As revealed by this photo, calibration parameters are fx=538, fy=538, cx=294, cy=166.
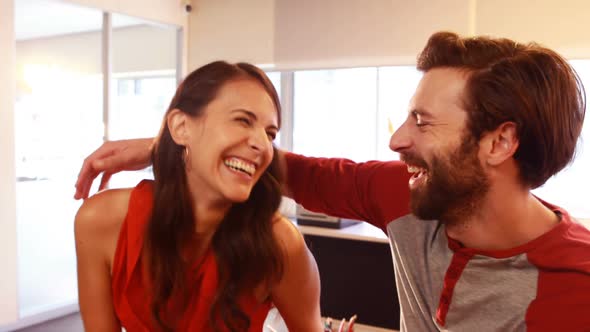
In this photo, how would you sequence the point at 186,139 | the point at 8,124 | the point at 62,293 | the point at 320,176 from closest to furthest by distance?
the point at 186,139 → the point at 320,176 → the point at 8,124 → the point at 62,293

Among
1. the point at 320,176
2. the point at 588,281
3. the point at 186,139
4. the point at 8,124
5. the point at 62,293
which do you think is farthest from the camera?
the point at 62,293

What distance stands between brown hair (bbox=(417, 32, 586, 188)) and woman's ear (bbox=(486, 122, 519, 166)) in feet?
0.04

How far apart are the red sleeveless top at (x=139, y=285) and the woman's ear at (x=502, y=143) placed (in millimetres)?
751

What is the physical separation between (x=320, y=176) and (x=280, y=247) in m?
0.26

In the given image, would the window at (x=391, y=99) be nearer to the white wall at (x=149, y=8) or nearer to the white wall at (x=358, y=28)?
the white wall at (x=358, y=28)

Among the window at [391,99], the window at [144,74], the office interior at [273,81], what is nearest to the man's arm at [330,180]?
the office interior at [273,81]

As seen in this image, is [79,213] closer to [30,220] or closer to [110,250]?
[110,250]

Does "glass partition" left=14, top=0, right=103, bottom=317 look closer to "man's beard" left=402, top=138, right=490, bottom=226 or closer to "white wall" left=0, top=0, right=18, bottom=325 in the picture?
"white wall" left=0, top=0, right=18, bottom=325

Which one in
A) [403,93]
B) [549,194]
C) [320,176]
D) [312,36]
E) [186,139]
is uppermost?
[312,36]

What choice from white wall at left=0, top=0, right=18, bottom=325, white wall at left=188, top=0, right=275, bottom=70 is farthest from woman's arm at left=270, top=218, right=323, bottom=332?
white wall at left=188, top=0, right=275, bottom=70

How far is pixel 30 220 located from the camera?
157 inches

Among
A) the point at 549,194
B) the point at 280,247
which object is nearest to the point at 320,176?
the point at 280,247

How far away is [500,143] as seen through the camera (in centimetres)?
129

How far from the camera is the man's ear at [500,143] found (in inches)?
50.0
